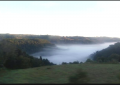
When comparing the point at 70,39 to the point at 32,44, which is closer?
the point at 70,39

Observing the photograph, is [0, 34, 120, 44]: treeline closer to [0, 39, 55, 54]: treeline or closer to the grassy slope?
[0, 39, 55, 54]: treeline

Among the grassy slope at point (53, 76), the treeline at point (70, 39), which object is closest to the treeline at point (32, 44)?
the treeline at point (70, 39)

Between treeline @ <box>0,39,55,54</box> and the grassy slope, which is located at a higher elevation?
treeline @ <box>0,39,55,54</box>

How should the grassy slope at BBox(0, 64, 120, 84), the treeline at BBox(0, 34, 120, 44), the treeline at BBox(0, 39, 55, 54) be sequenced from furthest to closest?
the treeline at BBox(0, 39, 55, 54)
the treeline at BBox(0, 34, 120, 44)
the grassy slope at BBox(0, 64, 120, 84)

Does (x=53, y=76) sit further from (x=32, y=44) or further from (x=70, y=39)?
(x=32, y=44)

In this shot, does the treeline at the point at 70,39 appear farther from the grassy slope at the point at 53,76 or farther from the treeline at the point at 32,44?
the grassy slope at the point at 53,76

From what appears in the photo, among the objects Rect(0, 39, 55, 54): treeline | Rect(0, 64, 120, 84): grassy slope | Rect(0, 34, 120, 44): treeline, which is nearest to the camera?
Rect(0, 64, 120, 84): grassy slope

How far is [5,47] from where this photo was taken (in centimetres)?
2108

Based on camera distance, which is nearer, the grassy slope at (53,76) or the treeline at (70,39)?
the grassy slope at (53,76)

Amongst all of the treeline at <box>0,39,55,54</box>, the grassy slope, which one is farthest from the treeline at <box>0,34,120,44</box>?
the grassy slope

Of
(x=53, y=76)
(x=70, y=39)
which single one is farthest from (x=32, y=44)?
(x=53, y=76)

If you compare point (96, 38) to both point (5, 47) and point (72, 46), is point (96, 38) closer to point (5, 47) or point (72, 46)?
point (72, 46)

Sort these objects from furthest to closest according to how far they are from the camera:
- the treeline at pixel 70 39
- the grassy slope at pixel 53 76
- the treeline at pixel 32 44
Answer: the treeline at pixel 32 44 < the treeline at pixel 70 39 < the grassy slope at pixel 53 76

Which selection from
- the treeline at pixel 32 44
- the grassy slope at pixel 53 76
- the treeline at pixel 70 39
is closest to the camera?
the grassy slope at pixel 53 76
